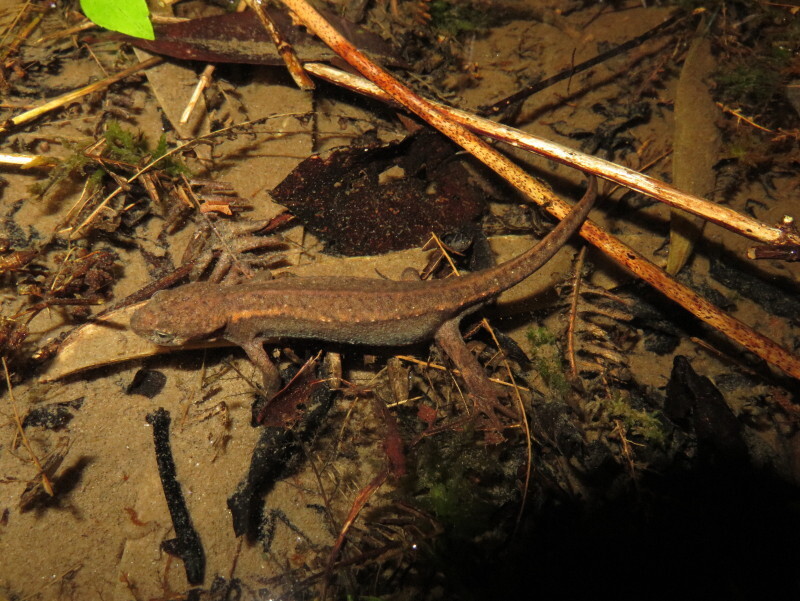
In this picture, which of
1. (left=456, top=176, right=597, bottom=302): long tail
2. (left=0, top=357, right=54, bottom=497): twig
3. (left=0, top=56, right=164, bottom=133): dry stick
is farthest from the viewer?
(left=0, top=56, right=164, bottom=133): dry stick

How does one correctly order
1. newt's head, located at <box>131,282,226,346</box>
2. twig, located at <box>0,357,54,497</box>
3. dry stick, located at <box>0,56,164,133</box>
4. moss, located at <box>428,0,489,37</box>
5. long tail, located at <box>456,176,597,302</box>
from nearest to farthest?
twig, located at <box>0,357,54,497</box>, newt's head, located at <box>131,282,226,346</box>, long tail, located at <box>456,176,597,302</box>, dry stick, located at <box>0,56,164,133</box>, moss, located at <box>428,0,489,37</box>

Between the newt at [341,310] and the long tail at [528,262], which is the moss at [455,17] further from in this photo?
the long tail at [528,262]

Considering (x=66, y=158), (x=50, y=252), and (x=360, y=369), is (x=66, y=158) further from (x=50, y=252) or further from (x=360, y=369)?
(x=360, y=369)

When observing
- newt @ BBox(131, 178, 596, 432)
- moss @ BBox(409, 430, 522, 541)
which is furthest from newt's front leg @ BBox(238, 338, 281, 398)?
moss @ BBox(409, 430, 522, 541)

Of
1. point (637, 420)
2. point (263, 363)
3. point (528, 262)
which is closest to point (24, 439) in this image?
point (263, 363)

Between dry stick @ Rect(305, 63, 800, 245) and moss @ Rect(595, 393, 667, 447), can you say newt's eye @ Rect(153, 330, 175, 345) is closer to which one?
dry stick @ Rect(305, 63, 800, 245)

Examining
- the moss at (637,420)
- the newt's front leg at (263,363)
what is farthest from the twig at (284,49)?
the moss at (637,420)
